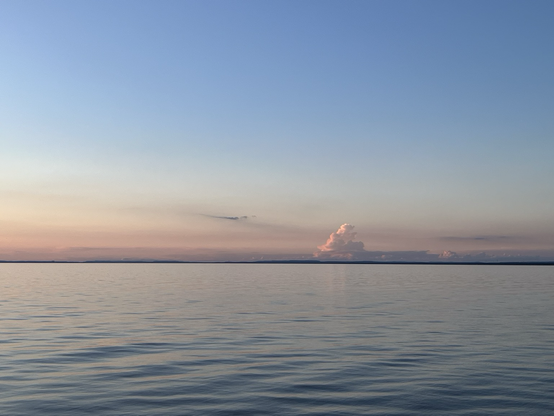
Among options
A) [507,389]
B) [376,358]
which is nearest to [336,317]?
[376,358]

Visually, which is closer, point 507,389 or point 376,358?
point 507,389

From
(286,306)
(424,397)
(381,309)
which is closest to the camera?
(424,397)

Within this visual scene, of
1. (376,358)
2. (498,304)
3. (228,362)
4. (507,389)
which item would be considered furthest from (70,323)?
(498,304)

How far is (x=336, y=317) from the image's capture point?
37.7 meters

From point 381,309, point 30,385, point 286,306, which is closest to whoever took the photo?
point 30,385

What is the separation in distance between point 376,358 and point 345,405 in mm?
7427

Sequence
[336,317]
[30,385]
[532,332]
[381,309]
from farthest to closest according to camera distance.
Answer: [381,309] < [336,317] < [532,332] < [30,385]

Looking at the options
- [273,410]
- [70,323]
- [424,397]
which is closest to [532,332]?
[424,397]

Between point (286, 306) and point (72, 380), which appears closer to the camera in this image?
point (72, 380)

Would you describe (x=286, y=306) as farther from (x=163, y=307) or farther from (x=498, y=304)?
(x=498, y=304)

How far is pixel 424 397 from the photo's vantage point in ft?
52.9

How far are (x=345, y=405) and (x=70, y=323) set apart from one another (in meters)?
24.3

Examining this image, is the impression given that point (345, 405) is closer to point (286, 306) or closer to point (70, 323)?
point (70, 323)

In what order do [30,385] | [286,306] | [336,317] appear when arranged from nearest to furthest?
1. [30,385]
2. [336,317]
3. [286,306]
